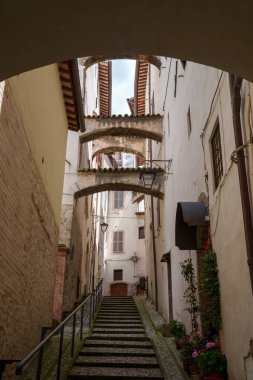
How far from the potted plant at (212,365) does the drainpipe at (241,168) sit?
2.17 meters

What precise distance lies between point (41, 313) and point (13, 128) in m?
4.43

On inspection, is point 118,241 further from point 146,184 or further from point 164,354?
point 164,354

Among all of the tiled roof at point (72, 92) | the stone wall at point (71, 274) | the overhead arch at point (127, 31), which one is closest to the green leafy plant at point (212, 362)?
the overhead arch at point (127, 31)

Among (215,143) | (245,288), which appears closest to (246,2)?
(245,288)

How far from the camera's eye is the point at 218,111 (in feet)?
22.3

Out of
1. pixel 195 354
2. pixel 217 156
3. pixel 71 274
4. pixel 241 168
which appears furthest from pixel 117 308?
pixel 241 168

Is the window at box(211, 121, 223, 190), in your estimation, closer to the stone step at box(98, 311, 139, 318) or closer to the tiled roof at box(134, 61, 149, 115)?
the stone step at box(98, 311, 139, 318)

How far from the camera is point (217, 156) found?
7.20m

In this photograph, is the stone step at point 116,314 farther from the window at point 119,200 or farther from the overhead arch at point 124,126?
the window at point 119,200

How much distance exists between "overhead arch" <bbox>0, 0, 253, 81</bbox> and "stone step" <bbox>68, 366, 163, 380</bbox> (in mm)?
5373

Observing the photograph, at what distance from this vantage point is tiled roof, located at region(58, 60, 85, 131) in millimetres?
9188

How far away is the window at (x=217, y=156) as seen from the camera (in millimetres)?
6993

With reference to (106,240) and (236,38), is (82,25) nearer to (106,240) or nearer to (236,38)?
(236,38)

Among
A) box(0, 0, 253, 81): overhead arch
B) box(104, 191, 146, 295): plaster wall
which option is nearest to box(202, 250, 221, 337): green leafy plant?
box(0, 0, 253, 81): overhead arch
